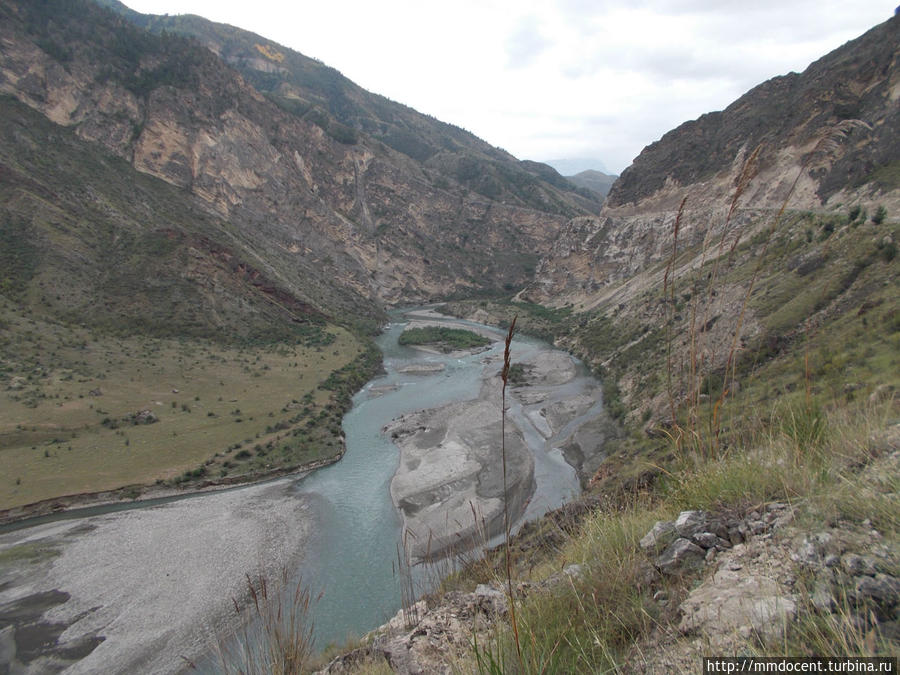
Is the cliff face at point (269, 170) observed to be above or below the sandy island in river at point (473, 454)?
above

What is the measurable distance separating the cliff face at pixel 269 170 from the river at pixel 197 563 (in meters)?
35.7

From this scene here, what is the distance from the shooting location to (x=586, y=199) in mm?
136375

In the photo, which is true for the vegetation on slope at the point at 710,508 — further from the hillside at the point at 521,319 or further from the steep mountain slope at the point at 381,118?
the steep mountain slope at the point at 381,118

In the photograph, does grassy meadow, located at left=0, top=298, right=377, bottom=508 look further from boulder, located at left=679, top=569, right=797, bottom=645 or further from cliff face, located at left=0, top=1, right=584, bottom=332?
boulder, located at left=679, top=569, right=797, bottom=645

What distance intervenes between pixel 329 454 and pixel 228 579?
8980 millimetres

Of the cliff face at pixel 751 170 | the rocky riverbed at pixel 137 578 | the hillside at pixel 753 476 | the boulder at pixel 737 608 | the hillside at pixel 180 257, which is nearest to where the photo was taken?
the boulder at pixel 737 608

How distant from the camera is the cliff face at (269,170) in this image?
50.1 meters

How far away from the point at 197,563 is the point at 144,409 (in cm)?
1321

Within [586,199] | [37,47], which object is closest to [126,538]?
[37,47]

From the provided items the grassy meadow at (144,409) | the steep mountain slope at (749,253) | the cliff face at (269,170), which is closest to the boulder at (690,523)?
the steep mountain slope at (749,253)

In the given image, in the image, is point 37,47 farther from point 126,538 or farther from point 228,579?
point 228,579

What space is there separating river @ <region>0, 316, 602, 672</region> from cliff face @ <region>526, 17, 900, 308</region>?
1413 cm

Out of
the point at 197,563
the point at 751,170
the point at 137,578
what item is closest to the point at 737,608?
the point at 751,170

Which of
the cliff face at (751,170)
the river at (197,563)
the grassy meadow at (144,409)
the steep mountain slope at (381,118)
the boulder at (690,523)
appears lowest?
the river at (197,563)
